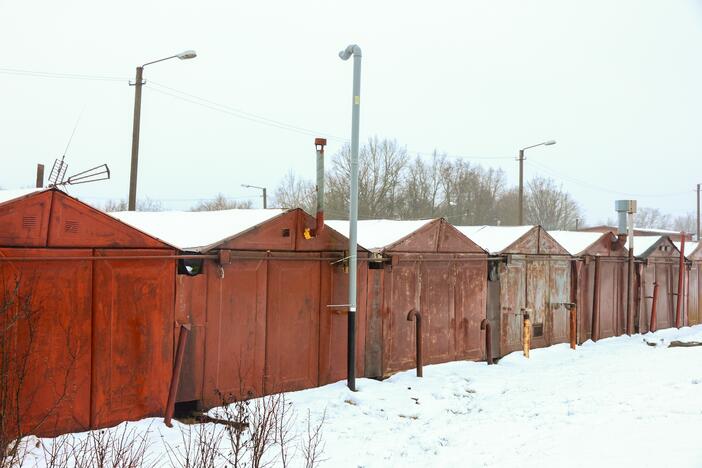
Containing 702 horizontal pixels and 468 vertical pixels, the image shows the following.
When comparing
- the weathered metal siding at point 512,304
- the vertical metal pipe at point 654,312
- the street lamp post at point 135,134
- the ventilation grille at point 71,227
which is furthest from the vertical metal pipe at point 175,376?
the vertical metal pipe at point 654,312

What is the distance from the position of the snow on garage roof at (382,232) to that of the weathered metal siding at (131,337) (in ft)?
11.8

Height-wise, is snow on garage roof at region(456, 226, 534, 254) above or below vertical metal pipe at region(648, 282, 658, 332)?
above

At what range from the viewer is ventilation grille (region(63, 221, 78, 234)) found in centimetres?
670

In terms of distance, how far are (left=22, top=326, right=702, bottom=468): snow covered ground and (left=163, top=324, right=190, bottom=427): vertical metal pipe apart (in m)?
0.19

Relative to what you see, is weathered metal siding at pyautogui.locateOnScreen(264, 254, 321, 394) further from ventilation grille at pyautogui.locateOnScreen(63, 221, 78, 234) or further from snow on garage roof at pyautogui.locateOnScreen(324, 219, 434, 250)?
ventilation grille at pyautogui.locateOnScreen(63, 221, 78, 234)

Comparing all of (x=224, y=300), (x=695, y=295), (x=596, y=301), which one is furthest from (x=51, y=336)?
(x=695, y=295)

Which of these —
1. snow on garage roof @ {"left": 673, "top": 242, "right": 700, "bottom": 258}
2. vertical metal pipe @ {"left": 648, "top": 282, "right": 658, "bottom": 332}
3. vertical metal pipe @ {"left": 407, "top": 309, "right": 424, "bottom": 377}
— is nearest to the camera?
vertical metal pipe @ {"left": 407, "top": 309, "right": 424, "bottom": 377}

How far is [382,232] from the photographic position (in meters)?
11.9

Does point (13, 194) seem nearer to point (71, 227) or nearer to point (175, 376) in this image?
point (71, 227)

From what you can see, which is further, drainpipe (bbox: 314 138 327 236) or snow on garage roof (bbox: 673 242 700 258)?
snow on garage roof (bbox: 673 242 700 258)

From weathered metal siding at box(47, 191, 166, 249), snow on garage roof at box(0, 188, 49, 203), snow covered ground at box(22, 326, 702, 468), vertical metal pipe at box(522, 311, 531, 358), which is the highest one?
snow on garage roof at box(0, 188, 49, 203)

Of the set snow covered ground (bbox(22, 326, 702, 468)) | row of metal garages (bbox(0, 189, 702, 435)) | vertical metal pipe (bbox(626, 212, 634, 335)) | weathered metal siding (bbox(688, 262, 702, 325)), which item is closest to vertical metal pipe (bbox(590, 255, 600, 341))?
vertical metal pipe (bbox(626, 212, 634, 335))

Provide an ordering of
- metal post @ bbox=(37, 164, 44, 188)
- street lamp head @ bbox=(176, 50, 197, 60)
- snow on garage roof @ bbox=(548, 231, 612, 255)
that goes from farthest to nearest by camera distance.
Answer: snow on garage roof @ bbox=(548, 231, 612, 255) < metal post @ bbox=(37, 164, 44, 188) < street lamp head @ bbox=(176, 50, 197, 60)

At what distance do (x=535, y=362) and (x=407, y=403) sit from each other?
4927 millimetres
